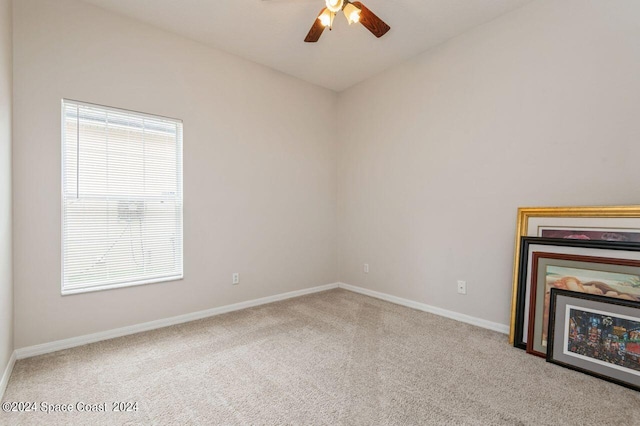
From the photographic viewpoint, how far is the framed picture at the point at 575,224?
2162mm

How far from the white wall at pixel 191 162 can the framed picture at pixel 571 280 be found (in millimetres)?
2600

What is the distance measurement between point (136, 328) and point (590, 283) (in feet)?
12.3

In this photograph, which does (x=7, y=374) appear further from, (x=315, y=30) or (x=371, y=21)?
(x=371, y=21)

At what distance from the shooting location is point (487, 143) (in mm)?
2961

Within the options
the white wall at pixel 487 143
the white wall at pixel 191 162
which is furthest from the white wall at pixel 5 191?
the white wall at pixel 487 143

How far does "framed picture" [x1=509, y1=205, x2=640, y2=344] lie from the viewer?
2.16 metres

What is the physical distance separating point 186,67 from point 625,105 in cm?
374

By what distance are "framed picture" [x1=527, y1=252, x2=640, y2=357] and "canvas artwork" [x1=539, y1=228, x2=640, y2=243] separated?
166 mm

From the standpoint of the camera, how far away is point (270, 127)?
12.6 ft

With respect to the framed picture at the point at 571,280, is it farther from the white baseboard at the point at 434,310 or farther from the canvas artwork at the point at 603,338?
the white baseboard at the point at 434,310

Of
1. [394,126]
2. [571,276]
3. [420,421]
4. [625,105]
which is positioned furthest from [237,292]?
[625,105]

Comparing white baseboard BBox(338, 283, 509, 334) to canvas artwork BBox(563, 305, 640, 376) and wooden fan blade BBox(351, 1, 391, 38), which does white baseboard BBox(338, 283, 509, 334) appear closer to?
canvas artwork BBox(563, 305, 640, 376)

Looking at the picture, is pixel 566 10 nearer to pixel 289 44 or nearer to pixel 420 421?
pixel 289 44

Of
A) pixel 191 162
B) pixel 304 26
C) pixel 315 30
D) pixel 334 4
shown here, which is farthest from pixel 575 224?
pixel 191 162
